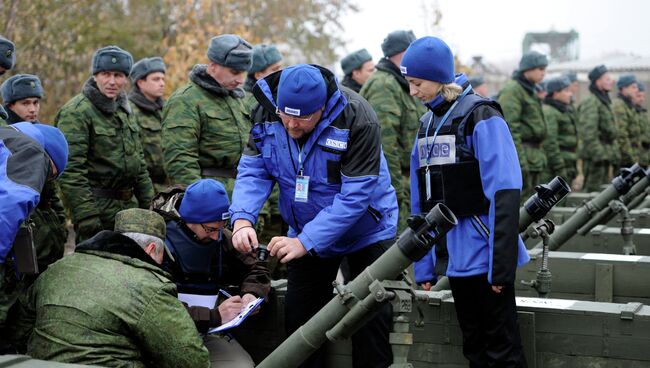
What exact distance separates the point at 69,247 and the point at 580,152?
7469 mm

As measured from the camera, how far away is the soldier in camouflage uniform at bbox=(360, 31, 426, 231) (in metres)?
7.93

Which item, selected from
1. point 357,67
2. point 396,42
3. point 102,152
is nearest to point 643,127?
point 357,67

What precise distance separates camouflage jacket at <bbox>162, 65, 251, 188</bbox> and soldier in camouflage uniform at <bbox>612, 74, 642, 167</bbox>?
960cm

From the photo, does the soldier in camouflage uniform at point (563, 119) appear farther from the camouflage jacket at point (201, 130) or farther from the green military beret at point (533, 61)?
the camouflage jacket at point (201, 130)

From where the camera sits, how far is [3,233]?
3666mm

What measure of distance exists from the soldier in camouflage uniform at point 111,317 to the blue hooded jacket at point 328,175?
3.05 ft

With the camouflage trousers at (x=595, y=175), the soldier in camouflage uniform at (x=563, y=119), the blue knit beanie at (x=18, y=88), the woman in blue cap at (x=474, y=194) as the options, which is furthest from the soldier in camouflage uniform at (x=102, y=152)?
the camouflage trousers at (x=595, y=175)

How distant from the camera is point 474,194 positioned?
4.45 metres

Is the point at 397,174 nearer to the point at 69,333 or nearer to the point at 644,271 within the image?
the point at 644,271

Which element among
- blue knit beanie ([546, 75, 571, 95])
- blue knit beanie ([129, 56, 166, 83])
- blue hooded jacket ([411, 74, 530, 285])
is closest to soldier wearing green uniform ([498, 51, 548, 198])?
blue knit beanie ([546, 75, 571, 95])

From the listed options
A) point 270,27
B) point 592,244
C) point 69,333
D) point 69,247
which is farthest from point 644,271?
point 270,27

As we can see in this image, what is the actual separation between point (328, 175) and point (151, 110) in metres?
3.99

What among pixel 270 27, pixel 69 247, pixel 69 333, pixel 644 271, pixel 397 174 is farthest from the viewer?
pixel 270 27

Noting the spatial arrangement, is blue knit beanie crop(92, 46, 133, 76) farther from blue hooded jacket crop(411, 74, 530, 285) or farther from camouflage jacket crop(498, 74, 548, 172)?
camouflage jacket crop(498, 74, 548, 172)
